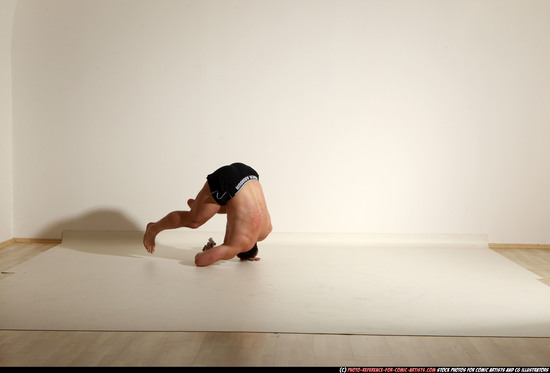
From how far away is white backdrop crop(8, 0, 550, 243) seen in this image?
5406mm

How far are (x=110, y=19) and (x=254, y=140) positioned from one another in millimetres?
1554

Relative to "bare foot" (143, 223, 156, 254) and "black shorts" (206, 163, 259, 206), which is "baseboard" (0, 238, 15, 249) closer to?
"bare foot" (143, 223, 156, 254)

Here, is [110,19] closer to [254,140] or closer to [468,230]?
[254,140]

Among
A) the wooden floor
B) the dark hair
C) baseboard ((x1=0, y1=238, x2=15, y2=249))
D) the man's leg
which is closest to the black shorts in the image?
the man's leg

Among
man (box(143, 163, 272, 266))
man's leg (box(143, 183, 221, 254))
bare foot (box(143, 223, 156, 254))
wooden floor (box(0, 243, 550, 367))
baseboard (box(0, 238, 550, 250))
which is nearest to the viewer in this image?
wooden floor (box(0, 243, 550, 367))

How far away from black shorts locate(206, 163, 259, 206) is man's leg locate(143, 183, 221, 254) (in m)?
0.10

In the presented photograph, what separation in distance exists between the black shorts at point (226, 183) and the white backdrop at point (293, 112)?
3.12ft

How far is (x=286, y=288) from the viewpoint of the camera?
4.05 meters

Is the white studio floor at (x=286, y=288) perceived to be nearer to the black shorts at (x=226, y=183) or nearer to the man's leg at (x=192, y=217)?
the man's leg at (x=192, y=217)

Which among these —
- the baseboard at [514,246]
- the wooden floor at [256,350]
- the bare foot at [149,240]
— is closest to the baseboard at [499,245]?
the baseboard at [514,246]

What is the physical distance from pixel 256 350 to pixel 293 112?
9.41 ft

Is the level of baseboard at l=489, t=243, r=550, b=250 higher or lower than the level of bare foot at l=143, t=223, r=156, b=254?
lower

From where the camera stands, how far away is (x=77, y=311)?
3.53 m

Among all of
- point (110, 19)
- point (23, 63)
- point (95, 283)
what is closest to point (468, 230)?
point (95, 283)
